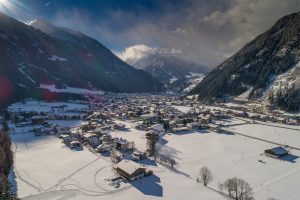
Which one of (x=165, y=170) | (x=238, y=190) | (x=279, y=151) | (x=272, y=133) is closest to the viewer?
(x=238, y=190)

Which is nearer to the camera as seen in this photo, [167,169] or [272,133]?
[167,169]

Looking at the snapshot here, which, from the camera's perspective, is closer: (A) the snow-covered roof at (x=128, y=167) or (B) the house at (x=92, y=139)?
(A) the snow-covered roof at (x=128, y=167)

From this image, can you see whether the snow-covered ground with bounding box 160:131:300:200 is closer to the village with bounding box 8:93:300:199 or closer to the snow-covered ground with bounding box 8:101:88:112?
the village with bounding box 8:93:300:199

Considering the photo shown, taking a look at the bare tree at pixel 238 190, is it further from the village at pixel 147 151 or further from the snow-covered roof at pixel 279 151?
the snow-covered roof at pixel 279 151

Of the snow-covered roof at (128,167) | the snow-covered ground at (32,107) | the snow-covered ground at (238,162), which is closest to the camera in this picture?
the snow-covered ground at (238,162)

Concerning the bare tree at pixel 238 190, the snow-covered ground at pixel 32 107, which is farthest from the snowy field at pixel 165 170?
the snow-covered ground at pixel 32 107

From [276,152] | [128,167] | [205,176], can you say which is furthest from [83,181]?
[276,152]

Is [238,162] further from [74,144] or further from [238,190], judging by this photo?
[74,144]
